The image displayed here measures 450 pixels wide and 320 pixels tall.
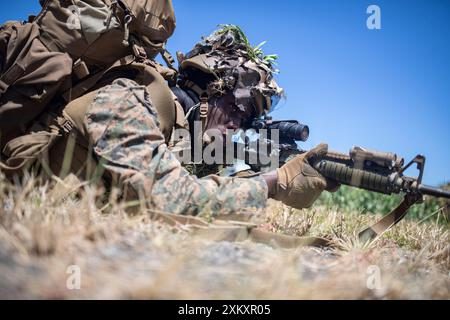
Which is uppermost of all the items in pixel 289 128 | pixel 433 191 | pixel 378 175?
pixel 289 128

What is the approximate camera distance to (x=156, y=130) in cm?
234

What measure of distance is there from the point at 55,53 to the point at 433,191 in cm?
278

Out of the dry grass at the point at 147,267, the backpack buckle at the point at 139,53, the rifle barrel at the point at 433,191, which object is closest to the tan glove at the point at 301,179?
the rifle barrel at the point at 433,191

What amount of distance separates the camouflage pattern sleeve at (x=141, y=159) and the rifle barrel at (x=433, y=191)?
1304 mm

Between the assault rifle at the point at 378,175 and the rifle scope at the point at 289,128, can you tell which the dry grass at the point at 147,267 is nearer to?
A: the assault rifle at the point at 378,175

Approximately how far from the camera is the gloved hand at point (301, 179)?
2.89 m

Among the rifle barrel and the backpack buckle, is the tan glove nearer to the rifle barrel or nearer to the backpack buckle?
the rifle barrel

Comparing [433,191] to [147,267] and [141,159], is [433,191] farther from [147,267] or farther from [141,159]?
[147,267]

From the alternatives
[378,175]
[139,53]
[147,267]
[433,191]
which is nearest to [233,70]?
[139,53]

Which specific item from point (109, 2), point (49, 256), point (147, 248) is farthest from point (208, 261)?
point (109, 2)

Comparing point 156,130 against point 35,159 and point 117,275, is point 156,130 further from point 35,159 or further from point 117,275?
point 117,275

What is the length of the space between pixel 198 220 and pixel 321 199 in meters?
7.76

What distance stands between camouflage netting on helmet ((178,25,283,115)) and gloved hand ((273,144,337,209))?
3.17 feet

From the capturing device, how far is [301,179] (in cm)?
291
